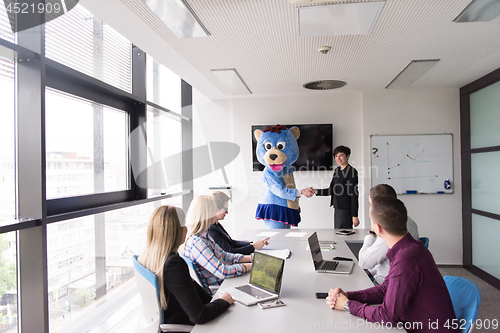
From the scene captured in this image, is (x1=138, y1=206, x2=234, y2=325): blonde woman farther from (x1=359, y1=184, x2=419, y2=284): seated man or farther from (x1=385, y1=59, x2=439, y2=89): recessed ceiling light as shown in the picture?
(x1=385, y1=59, x2=439, y2=89): recessed ceiling light

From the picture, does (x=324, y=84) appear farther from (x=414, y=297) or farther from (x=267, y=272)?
(x=414, y=297)

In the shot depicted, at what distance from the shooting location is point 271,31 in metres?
2.56

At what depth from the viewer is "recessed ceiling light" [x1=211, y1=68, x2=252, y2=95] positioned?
3678 millimetres

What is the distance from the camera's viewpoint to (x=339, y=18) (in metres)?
2.32

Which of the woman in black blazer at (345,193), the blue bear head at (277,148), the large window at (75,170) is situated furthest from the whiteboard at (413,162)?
the large window at (75,170)

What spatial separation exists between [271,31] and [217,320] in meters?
2.08

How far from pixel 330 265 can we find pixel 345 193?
175 centimetres

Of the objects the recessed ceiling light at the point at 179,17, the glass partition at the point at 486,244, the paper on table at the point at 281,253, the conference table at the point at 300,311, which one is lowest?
the glass partition at the point at 486,244

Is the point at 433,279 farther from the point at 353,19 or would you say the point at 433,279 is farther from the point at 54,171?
the point at 54,171

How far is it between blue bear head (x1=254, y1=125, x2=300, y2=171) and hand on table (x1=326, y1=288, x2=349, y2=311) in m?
2.22

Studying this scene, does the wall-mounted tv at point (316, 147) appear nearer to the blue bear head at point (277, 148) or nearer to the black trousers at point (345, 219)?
the blue bear head at point (277, 148)

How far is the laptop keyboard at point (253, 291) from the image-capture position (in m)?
1.77

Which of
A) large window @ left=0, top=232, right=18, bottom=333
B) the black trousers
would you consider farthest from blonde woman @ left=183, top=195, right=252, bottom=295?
the black trousers

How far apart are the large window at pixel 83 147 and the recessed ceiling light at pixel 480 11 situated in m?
3.03
